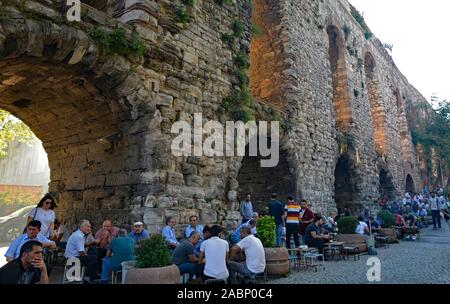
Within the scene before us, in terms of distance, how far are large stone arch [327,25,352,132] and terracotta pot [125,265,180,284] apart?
11.8m

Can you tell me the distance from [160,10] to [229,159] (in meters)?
3.26

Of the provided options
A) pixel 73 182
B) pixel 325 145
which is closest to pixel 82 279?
pixel 73 182

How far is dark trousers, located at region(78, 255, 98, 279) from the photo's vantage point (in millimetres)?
4879

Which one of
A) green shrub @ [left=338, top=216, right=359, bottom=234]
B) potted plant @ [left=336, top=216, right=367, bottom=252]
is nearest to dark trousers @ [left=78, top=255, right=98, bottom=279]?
potted plant @ [left=336, top=216, right=367, bottom=252]

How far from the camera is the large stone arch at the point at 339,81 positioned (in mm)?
14477

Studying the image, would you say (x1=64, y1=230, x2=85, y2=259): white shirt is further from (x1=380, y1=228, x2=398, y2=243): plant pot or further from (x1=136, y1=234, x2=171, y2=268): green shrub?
(x1=380, y1=228, x2=398, y2=243): plant pot

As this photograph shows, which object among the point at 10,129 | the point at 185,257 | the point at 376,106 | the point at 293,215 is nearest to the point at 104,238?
the point at 185,257

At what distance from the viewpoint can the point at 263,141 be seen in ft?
31.9

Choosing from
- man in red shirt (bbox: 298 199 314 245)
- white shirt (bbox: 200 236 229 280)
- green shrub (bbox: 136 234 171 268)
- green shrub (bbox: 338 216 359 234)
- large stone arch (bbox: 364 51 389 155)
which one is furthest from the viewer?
large stone arch (bbox: 364 51 389 155)

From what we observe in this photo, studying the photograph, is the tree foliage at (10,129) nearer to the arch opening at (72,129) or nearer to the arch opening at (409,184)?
the arch opening at (72,129)

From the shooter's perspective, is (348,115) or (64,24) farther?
(348,115)

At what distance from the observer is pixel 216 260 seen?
4367 mm

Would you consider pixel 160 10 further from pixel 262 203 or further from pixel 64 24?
pixel 262 203

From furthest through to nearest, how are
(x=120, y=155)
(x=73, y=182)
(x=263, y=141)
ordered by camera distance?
(x=263, y=141)
(x=73, y=182)
(x=120, y=155)
